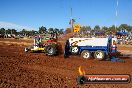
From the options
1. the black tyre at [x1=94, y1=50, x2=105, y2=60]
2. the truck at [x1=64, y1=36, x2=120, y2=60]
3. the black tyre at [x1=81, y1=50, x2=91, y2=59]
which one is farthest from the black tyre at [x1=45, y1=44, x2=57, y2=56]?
the black tyre at [x1=94, y1=50, x2=105, y2=60]

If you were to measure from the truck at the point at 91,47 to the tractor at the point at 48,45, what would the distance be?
3.50 feet

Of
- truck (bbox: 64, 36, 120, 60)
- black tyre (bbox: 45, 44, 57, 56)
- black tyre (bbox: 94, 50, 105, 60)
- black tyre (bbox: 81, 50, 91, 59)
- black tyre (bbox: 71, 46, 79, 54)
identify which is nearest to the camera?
black tyre (bbox: 94, 50, 105, 60)

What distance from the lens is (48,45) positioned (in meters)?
21.8

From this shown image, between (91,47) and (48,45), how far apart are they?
347 centimetres

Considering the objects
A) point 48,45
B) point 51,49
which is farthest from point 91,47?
point 48,45

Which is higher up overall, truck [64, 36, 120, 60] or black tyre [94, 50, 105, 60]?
truck [64, 36, 120, 60]

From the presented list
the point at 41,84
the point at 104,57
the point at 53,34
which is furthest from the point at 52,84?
the point at 53,34

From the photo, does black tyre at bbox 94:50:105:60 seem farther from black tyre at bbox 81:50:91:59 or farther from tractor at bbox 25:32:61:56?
tractor at bbox 25:32:61:56

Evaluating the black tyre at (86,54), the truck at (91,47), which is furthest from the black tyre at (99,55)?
the black tyre at (86,54)

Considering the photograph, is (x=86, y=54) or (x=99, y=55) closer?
(x=99, y=55)

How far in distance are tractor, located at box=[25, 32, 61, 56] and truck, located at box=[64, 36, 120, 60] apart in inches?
42.0

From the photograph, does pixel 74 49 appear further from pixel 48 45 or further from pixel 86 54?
pixel 48 45

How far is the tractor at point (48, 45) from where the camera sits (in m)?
21.6

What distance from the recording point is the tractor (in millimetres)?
21581
